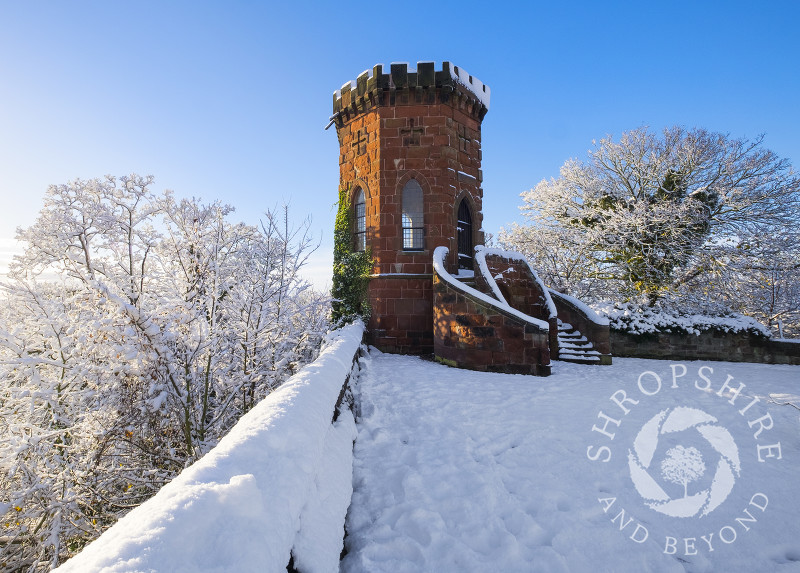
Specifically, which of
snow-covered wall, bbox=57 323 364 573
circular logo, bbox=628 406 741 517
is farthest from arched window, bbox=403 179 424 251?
snow-covered wall, bbox=57 323 364 573

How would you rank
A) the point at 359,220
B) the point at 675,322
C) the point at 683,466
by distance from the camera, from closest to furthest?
the point at 683,466, the point at 675,322, the point at 359,220

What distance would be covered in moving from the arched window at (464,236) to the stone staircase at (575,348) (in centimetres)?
325

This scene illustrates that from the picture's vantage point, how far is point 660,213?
12.5 metres

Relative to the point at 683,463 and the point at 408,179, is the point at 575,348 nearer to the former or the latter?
the point at 683,463

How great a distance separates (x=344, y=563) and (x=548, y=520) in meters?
1.40

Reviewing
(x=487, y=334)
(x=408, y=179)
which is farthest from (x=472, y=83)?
(x=487, y=334)

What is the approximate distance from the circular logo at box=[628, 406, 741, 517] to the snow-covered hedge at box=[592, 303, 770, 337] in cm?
684

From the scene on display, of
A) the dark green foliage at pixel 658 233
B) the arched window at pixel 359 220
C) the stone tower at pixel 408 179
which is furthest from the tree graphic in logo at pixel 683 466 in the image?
the dark green foliage at pixel 658 233

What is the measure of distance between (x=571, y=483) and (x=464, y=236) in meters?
8.90

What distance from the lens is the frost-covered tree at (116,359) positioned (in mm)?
4059

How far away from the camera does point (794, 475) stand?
3176 millimetres

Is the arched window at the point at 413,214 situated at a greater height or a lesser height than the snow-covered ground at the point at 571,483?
greater

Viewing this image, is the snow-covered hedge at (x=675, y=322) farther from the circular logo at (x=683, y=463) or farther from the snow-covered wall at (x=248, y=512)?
the snow-covered wall at (x=248, y=512)

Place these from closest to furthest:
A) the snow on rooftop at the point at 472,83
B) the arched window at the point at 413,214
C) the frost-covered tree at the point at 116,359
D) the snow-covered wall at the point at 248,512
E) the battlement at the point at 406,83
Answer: the snow-covered wall at the point at 248,512
the frost-covered tree at the point at 116,359
the battlement at the point at 406,83
the snow on rooftop at the point at 472,83
the arched window at the point at 413,214
